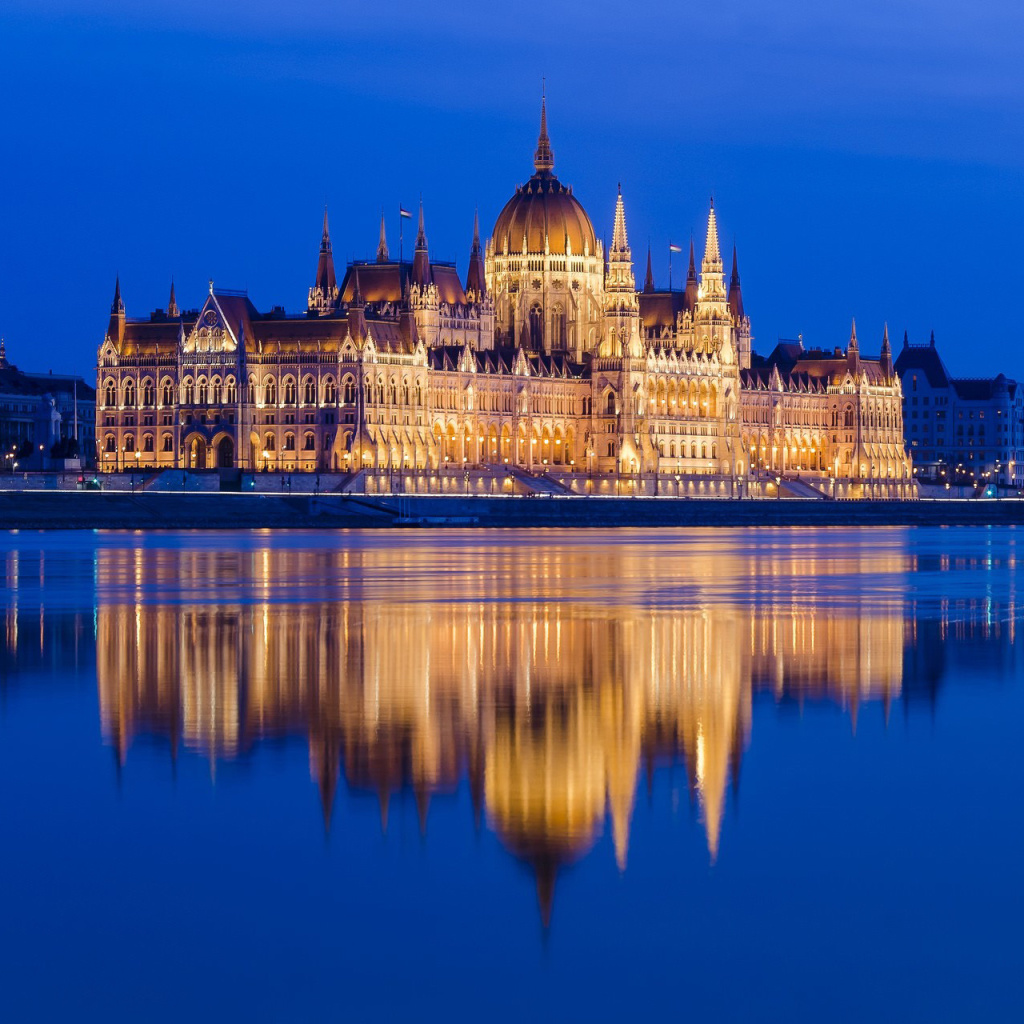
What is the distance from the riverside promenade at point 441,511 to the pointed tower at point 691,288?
153 ft

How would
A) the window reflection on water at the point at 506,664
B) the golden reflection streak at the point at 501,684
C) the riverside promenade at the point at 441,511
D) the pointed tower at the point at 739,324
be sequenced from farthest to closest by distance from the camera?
1. the pointed tower at the point at 739,324
2. the riverside promenade at the point at 441,511
3. the window reflection on water at the point at 506,664
4. the golden reflection streak at the point at 501,684

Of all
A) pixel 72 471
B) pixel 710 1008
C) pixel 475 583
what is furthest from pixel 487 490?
pixel 710 1008

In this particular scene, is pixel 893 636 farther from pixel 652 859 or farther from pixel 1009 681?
pixel 652 859

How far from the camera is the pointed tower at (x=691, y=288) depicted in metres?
189

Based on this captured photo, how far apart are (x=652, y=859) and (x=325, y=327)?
449 ft

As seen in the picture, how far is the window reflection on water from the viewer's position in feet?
60.1

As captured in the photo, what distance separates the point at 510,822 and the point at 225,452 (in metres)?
136

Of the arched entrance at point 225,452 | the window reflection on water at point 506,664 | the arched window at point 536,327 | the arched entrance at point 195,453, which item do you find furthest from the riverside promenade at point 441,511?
the window reflection on water at point 506,664

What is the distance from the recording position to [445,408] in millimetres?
157125

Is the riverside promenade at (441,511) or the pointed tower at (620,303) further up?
the pointed tower at (620,303)

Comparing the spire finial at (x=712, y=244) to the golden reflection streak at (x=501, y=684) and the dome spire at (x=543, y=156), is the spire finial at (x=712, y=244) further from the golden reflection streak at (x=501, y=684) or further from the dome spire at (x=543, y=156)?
the golden reflection streak at (x=501, y=684)

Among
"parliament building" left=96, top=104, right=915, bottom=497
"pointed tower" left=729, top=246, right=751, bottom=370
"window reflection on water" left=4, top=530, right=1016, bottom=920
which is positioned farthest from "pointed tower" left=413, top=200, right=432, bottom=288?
"window reflection on water" left=4, top=530, right=1016, bottom=920

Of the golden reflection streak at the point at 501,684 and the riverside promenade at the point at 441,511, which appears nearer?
the golden reflection streak at the point at 501,684

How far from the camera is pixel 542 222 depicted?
176 metres
